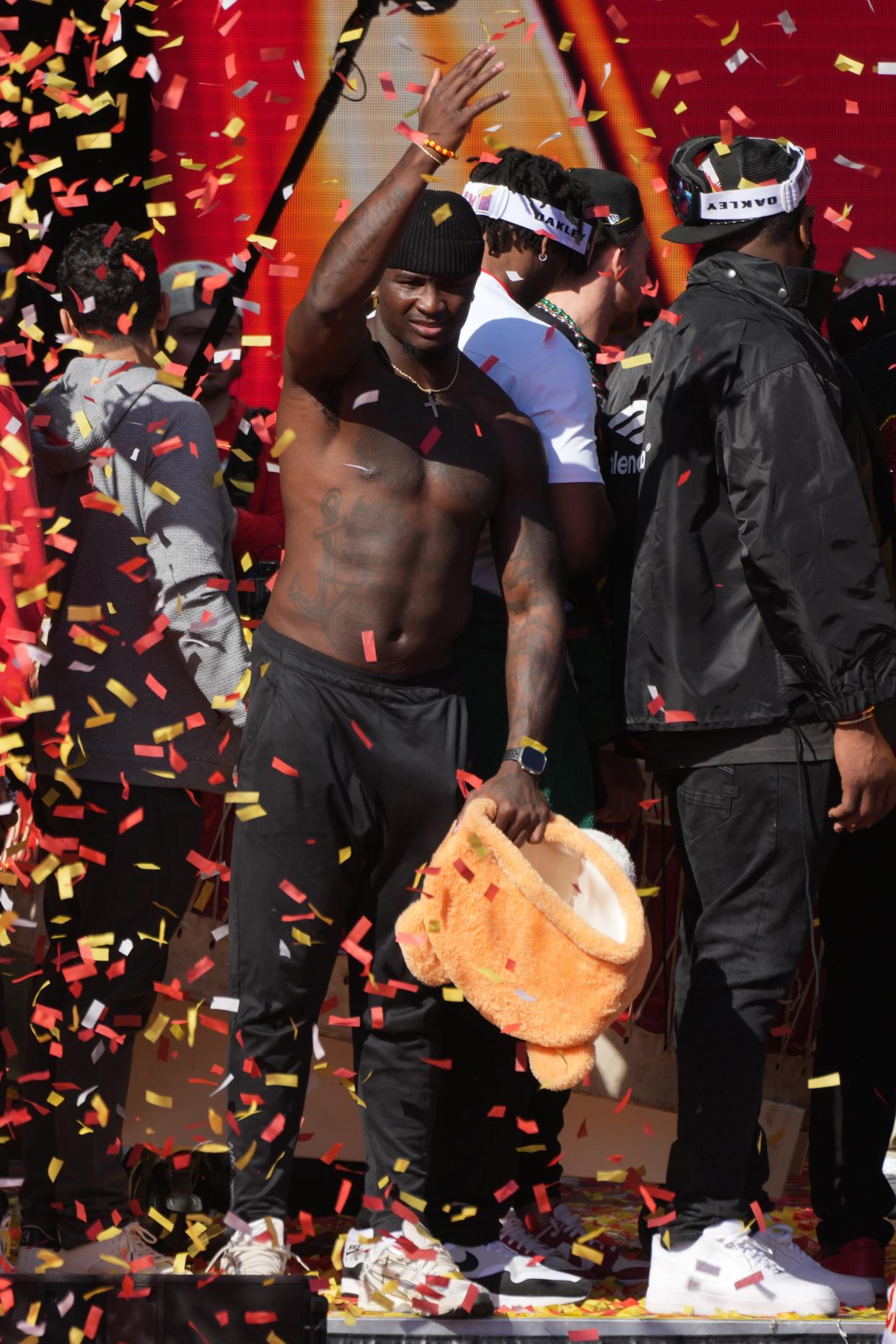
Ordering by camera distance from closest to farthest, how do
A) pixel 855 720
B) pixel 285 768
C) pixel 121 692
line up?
1. pixel 285 768
2. pixel 855 720
3. pixel 121 692

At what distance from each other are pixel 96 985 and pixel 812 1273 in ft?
5.00

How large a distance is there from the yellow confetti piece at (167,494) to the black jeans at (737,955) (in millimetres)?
1195

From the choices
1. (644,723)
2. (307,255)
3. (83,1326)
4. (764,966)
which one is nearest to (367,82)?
(307,255)

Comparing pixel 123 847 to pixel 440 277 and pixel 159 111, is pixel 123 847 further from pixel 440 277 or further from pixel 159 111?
pixel 159 111

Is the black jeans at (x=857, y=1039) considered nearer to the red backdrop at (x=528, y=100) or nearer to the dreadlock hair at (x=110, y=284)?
the dreadlock hair at (x=110, y=284)

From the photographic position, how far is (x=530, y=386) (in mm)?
3840

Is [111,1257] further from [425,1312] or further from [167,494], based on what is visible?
[167,494]

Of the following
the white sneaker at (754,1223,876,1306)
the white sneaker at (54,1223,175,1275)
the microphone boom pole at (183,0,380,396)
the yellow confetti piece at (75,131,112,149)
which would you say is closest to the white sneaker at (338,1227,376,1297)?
the white sneaker at (54,1223,175,1275)

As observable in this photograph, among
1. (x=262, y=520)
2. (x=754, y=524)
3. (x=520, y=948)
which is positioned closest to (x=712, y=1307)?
(x=520, y=948)

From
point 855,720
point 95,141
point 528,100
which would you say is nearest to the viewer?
point 855,720

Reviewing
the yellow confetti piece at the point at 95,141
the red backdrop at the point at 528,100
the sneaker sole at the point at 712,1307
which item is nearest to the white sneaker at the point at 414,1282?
the sneaker sole at the point at 712,1307

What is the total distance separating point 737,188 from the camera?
3781 mm

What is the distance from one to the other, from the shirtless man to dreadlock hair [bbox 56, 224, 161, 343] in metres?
0.55

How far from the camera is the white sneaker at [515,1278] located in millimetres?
3572
